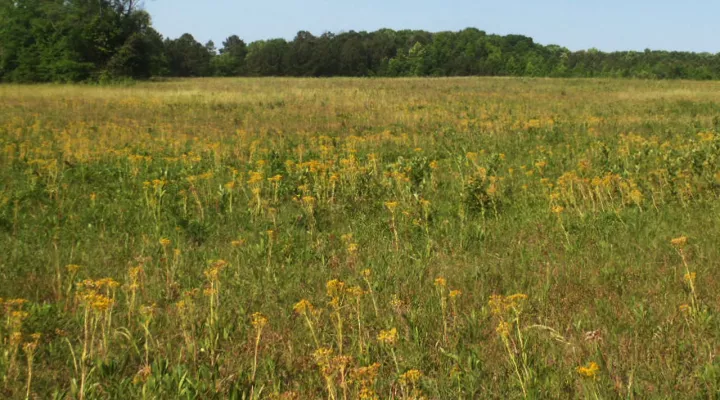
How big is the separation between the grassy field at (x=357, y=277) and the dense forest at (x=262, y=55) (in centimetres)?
3224

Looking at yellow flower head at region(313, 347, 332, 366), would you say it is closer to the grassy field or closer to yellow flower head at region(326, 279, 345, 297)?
the grassy field

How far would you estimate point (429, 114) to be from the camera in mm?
17406

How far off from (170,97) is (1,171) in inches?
584

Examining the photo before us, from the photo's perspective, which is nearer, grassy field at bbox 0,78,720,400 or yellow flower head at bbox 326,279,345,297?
grassy field at bbox 0,78,720,400

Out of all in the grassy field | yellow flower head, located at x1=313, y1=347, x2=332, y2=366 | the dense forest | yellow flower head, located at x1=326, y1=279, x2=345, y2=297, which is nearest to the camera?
yellow flower head, located at x1=313, y1=347, x2=332, y2=366

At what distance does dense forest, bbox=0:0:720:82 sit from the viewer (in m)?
38.0

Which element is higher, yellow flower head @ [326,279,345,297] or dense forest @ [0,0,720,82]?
dense forest @ [0,0,720,82]

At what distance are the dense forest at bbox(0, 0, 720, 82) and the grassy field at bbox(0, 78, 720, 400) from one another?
32243 mm

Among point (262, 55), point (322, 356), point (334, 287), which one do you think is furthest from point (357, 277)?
point (262, 55)

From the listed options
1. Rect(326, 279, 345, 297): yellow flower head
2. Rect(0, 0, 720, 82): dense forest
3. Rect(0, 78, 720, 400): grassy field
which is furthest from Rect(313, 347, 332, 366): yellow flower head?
Rect(0, 0, 720, 82): dense forest

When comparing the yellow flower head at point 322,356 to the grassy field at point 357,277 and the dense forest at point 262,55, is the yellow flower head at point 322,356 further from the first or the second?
the dense forest at point 262,55

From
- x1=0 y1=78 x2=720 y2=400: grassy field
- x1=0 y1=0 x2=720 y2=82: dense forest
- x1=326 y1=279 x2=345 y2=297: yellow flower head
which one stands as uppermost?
x1=0 y1=0 x2=720 y2=82: dense forest

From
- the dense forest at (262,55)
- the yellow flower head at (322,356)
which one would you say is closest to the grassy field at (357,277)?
the yellow flower head at (322,356)

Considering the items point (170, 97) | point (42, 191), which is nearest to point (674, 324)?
point (42, 191)
